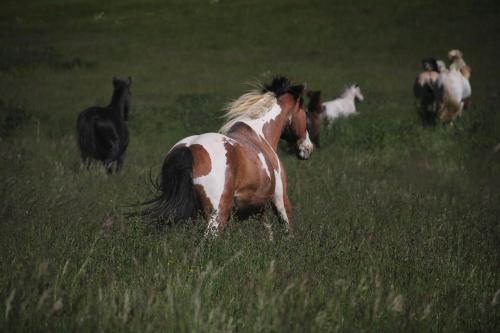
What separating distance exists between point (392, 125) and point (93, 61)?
71.0 ft

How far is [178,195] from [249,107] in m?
1.77

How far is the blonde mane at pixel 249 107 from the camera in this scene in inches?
259

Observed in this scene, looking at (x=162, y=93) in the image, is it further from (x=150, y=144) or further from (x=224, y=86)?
(x=150, y=144)

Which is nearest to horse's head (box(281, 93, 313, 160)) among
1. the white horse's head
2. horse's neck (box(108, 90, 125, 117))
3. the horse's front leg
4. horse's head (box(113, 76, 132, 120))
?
the horse's front leg

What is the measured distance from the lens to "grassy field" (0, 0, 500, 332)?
10.9 ft

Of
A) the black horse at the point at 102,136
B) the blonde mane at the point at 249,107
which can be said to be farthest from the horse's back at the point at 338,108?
the blonde mane at the point at 249,107

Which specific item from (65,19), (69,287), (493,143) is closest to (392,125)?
(493,143)

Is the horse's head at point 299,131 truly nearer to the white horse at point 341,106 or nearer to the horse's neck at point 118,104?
the horse's neck at point 118,104

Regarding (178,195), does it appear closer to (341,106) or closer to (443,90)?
(443,90)

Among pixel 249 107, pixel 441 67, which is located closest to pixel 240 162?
pixel 249 107

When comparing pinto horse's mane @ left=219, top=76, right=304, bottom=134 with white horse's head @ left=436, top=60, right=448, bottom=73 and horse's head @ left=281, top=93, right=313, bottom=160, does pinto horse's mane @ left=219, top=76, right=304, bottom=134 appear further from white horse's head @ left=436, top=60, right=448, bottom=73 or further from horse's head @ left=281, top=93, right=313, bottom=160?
white horse's head @ left=436, top=60, right=448, bottom=73

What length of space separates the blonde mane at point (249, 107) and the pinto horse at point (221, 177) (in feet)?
0.28

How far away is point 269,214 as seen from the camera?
249 inches

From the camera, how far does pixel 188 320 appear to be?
3.03 metres
